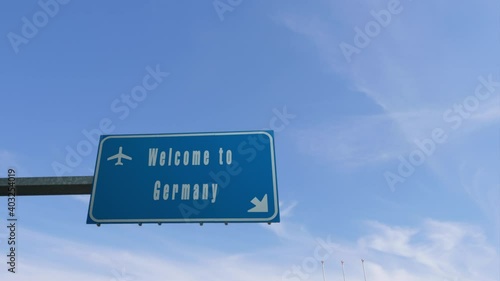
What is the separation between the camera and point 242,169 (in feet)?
16.4

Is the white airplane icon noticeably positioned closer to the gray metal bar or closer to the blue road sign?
the blue road sign

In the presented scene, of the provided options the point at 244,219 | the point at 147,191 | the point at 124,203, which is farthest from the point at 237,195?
the point at 124,203

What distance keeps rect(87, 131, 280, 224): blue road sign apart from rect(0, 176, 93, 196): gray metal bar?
31 cm

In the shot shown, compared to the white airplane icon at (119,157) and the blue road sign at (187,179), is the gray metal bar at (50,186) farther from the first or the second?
the white airplane icon at (119,157)

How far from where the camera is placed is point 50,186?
17.5 ft

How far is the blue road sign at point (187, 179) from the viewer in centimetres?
473

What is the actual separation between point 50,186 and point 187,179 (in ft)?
7.26

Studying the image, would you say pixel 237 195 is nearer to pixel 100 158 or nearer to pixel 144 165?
pixel 144 165

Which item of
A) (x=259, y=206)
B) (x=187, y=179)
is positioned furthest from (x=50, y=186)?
(x=259, y=206)

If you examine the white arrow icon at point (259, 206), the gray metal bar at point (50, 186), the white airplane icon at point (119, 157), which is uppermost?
the white airplane icon at point (119, 157)

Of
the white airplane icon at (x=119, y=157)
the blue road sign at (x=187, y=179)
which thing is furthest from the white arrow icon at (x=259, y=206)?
the white airplane icon at (x=119, y=157)

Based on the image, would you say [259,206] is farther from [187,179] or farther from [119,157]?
[119,157]

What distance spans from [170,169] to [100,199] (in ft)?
3.54

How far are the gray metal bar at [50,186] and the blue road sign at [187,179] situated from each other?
31 cm
